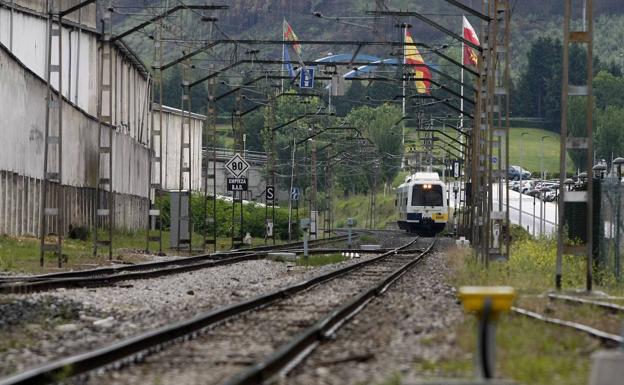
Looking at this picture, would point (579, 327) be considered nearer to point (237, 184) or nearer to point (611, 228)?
point (611, 228)

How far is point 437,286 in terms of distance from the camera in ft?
85.8

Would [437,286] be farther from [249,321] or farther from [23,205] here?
[23,205]

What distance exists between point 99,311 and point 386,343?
593 centimetres

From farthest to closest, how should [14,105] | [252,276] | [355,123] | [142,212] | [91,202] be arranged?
[355,123], [142,212], [91,202], [14,105], [252,276]

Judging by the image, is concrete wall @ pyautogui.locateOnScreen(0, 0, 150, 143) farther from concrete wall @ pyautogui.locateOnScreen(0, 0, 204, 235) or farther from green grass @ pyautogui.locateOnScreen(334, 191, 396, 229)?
green grass @ pyautogui.locateOnScreen(334, 191, 396, 229)

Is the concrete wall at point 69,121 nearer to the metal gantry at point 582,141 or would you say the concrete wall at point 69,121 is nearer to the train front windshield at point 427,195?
the metal gantry at point 582,141

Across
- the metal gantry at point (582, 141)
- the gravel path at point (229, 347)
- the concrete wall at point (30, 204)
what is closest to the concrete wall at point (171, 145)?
the concrete wall at point (30, 204)

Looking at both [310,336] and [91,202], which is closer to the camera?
[310,336]

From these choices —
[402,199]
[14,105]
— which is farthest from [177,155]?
[14,105]

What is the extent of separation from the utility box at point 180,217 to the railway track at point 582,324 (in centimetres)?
2929

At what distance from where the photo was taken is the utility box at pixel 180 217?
4966 cm

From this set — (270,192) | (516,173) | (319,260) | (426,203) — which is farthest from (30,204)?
(516,173)

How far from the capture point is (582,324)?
16328 millimetres

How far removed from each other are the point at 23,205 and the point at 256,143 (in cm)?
14769
